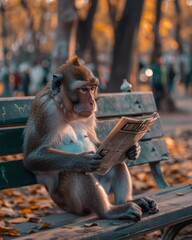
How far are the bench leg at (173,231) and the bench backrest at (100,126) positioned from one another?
77cm

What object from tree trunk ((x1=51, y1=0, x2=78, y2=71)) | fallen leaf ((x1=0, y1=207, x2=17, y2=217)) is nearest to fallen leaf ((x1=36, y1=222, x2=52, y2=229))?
fallen leaf ((x1=0, y1=207, x2=17, y2=217))

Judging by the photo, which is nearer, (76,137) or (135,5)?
(76,137)

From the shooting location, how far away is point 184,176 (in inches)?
344

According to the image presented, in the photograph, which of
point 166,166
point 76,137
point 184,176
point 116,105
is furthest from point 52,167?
point 166,166

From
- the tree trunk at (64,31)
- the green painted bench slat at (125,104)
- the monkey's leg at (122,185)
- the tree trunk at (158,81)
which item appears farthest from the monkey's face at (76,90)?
the tree trunk at (158,81)

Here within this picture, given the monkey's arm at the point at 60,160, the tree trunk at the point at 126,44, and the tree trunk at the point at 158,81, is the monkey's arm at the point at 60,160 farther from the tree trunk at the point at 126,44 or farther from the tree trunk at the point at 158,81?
the tree trunk at the point at 158,81

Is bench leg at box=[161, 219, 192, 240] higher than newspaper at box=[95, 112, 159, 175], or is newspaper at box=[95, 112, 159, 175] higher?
newspaper at box=[95, 112, 159, 175]

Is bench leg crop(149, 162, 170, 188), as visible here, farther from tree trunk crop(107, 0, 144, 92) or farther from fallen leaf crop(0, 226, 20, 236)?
tree trunk crop(107, 0, 144, 92)

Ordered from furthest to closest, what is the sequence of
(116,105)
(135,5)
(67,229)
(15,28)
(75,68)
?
(15,28)
(135,5)
(116,105)
(75,68)
(67,229)

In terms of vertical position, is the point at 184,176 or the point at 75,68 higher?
the point at 75,68

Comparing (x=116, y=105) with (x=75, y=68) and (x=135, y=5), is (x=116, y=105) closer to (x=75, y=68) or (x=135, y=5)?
(x=75, y=68)

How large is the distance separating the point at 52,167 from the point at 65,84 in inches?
21.5

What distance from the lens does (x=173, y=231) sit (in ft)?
16.7

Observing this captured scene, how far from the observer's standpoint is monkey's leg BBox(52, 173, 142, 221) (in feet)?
14.1
